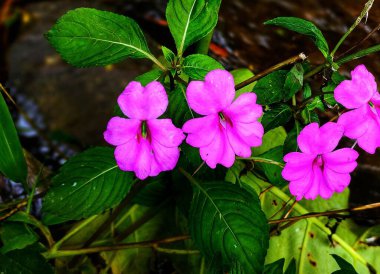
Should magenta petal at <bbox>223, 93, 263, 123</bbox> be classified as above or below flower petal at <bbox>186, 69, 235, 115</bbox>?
below

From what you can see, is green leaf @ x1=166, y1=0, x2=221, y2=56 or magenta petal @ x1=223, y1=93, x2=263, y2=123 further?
green leaf @ x1=166, y1=0, x2=221, y2=56

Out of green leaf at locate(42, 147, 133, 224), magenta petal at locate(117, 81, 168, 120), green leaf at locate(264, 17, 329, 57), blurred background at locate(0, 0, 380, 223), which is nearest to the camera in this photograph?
magenta petal at locate(117, 81, 168, 120)

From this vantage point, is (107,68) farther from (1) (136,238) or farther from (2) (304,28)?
(2) (304,28)

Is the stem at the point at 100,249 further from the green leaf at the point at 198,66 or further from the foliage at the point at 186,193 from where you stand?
the green leaf at the point at 198,66

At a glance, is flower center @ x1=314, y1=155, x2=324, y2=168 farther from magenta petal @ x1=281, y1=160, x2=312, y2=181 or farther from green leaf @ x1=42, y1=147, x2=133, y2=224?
green leaf @ x1=42, y1=147, x2=133, y2=224

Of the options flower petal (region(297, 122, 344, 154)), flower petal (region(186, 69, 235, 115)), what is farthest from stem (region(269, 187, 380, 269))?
flower petal (region(186, 69, 235, 115))

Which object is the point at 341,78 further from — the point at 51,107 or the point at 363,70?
the point at 51,107

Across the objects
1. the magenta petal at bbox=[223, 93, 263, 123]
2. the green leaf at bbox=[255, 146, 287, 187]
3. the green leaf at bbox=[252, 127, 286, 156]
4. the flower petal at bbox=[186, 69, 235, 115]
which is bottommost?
the green leaf at bbox=[252, 127, 286, 156]

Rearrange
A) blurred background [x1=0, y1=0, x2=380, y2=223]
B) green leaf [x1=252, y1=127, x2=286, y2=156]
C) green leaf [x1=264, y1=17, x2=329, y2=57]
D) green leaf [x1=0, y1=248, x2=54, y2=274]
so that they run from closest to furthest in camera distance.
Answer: green leaf [x1=264, y1=17, x2=329, y2=57]
green leaf [x1=0, y1=248, x2=54, y2=274]
green leaf [x1=252, y1=127, x2=286, y2=156]
blurred background [x1=0, y1=0, x2=380, y2=223]
